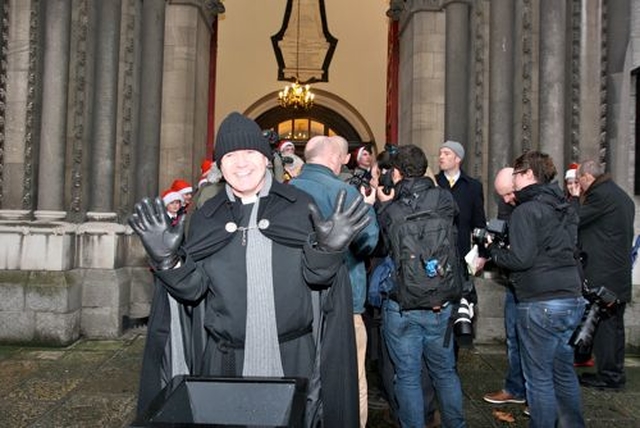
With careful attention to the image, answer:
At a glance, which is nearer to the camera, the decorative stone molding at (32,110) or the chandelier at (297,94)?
the decorative stone molding at (32,110)

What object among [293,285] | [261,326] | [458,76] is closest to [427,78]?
[458,76]

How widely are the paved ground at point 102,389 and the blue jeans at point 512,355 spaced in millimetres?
162

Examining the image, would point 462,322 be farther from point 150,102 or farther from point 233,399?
point 150,102

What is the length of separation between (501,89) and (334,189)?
14.6ft

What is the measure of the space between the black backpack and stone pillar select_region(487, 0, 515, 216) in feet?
13.2

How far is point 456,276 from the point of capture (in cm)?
333

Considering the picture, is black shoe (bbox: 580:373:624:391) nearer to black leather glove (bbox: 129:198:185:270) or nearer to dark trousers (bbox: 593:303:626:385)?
dark trousers (bbox: 593:303:626:385)

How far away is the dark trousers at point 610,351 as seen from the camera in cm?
507

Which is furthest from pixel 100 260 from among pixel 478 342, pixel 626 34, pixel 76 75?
pixel 626 34

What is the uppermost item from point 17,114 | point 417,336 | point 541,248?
point 17,114

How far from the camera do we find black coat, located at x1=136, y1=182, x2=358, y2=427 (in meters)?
2.17

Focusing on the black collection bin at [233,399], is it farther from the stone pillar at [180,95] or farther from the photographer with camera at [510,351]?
the stone pillar at [180,95]

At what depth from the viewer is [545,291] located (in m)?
3.37

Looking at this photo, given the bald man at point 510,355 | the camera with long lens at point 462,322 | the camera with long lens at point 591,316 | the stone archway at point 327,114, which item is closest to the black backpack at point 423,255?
the camera with long lens at point 462,322
